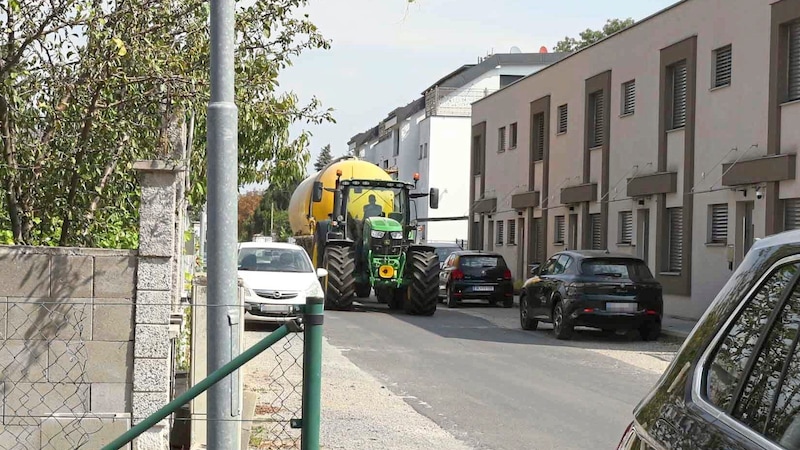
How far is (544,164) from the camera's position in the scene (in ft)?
121

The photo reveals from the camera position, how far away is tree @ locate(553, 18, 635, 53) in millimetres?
72125

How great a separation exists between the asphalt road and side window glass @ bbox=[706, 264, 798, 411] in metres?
6.40

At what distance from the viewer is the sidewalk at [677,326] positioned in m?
20.8

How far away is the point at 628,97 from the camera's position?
99.3ft

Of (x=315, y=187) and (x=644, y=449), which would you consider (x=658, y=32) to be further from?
(x=644, y=449)

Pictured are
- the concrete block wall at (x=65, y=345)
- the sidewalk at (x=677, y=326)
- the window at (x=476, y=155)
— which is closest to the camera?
the concrete block wall at (x=65, y=345)

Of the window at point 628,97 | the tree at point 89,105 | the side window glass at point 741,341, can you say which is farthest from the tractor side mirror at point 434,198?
the side window glass at point 741,341

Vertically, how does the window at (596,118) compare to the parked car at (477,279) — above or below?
above

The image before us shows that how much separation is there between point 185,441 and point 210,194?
9.96 feet

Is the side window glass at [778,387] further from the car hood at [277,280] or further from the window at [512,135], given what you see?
the window at [512,135]

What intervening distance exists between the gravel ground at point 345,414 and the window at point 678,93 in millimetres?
15084

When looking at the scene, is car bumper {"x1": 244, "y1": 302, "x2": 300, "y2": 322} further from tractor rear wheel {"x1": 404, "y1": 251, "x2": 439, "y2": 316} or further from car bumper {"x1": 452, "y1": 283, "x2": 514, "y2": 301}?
car bumper {"x1": 452, "y1": 283, "x2": 514, "y2": 301}

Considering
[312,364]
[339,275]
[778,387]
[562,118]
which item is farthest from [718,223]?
[778,387]

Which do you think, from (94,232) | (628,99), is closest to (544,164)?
(628,99)
